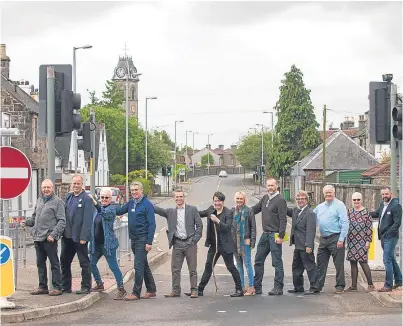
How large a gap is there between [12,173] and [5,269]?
4.32 ft

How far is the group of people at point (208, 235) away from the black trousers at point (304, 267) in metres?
0.02

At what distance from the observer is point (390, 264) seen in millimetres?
13445

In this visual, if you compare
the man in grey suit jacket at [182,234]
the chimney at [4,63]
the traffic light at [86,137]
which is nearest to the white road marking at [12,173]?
the man in grey suit jacket at [182,234]

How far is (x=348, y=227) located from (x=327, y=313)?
2.81 m

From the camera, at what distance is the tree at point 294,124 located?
3265 inches

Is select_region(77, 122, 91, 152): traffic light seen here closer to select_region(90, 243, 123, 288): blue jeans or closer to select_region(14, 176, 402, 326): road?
select_region(90, 243, 123, 288): blue jeans

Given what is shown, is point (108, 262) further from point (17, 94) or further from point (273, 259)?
point (17, 94)

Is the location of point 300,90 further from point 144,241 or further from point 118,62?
point 118,62

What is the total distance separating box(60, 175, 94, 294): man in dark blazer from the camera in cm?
1334

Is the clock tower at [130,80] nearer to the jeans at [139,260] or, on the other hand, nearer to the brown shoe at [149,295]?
the brown shoe at [149,295]

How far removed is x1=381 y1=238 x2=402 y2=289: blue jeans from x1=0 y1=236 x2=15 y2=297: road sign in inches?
237

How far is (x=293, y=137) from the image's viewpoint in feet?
277

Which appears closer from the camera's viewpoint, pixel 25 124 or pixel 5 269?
pixel 5 269

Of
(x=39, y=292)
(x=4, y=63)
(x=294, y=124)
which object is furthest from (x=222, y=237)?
(x=294, y=124)
